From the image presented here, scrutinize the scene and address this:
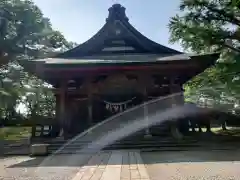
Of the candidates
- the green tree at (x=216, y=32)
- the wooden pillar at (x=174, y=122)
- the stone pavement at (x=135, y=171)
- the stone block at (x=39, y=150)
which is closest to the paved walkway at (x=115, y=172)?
the stone pavement at (x=135, y=171)

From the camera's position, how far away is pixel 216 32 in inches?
613

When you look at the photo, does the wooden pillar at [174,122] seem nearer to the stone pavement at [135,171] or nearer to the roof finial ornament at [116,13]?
the stone pavement at [135,171]

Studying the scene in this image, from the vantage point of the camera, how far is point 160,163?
8062 millimetres

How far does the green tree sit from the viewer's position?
15.6m

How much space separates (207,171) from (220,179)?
2.99 feet

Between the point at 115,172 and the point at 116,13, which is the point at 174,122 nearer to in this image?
the point at 115,172

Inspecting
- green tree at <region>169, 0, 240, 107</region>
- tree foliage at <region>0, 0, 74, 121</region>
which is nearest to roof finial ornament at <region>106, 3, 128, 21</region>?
green tree at <region>169, 0, 240, 107</region>

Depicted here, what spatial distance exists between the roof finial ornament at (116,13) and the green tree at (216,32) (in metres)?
2.99

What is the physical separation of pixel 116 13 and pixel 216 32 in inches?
236

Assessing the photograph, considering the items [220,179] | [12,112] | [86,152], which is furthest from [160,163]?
[12,112]

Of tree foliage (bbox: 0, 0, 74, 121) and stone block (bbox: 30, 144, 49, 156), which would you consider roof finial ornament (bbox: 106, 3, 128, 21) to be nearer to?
tree foliage (bbox: 0, 0, 74, 121)

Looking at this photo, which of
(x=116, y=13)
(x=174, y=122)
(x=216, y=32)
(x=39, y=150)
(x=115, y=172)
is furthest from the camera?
(x=116, y=13)

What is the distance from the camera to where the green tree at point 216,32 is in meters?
15.6

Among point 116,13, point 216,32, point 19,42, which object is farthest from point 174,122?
point 19,42
